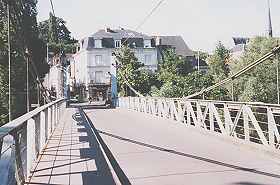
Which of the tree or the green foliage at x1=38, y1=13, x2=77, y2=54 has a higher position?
the green foliage at x1=38, y1=13, x2=77, y2=54

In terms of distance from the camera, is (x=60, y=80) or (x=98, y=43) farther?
(x=98, y=43)

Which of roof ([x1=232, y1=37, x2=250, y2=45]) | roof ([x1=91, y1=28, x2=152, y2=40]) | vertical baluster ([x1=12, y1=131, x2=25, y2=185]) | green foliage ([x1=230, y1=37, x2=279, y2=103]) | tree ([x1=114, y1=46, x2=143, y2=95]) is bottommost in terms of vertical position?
vertical baluster ([x1=12, y1=131, x2=25, y2=185])

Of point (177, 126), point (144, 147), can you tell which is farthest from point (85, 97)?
point (144, 147)

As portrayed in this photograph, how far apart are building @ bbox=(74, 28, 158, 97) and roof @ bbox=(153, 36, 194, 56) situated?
676 cm

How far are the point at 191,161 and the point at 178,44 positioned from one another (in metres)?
71.8

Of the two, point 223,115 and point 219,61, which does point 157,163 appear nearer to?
point 223,115

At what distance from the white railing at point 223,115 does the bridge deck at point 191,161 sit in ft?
1.15

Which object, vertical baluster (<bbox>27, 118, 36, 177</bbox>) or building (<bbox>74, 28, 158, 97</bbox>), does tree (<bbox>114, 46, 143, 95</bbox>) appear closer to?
building (<bbox>74, 28, 158, 97</bbox>)

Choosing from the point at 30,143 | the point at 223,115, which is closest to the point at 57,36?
the point at 223,115

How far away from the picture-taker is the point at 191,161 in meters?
8.05

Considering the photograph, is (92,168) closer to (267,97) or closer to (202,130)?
(202,130)

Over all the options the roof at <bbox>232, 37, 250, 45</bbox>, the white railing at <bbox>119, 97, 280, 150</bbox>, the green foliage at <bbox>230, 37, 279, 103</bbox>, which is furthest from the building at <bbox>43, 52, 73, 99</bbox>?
the roof at <bbox>232, 37, 250, 45</bbox>

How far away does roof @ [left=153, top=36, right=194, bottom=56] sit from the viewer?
255 ft

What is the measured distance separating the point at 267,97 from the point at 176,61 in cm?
2221
